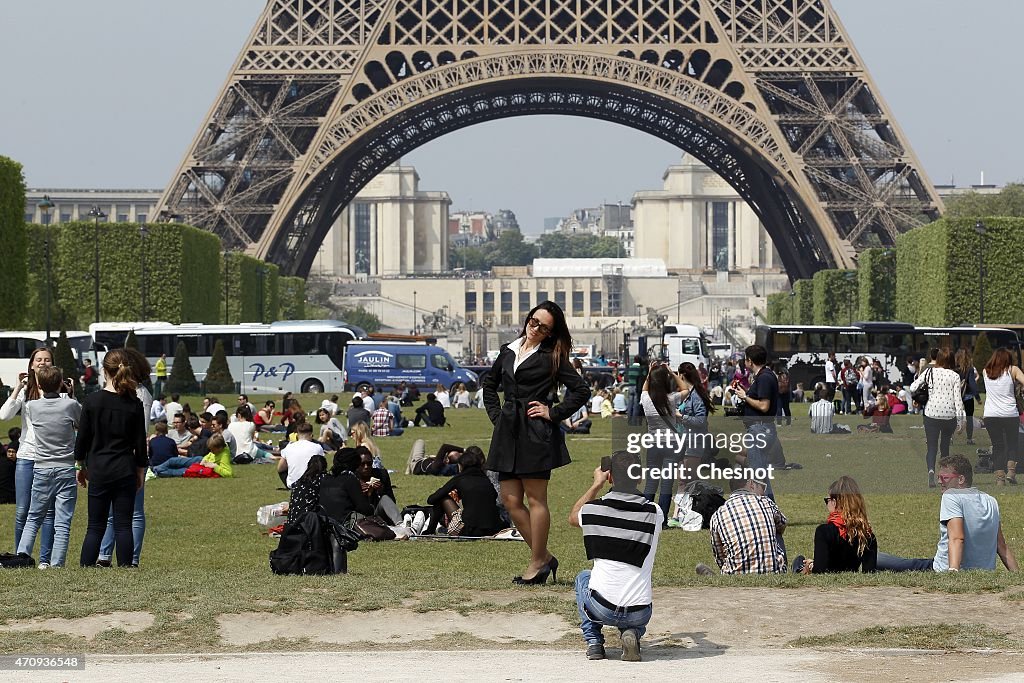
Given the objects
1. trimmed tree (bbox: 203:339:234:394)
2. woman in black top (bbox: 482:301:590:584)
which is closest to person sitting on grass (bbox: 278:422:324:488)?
woman in black top (bbox: 482:301:590:584)

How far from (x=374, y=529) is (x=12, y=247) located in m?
32.6

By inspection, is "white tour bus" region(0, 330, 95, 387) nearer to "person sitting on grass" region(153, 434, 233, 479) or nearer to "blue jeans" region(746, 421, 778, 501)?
"person sitting on grass" region(153, 434, 233, 479)

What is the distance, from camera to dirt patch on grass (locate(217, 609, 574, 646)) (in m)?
9.69

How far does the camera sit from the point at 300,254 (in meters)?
75.9

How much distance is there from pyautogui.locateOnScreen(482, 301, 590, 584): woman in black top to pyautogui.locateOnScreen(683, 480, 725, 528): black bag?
389 cm

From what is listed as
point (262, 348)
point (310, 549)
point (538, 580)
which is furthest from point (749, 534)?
point (262, 348)

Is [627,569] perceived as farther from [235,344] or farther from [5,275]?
[235,344]

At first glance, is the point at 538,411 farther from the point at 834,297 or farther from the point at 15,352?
the point at 834,297

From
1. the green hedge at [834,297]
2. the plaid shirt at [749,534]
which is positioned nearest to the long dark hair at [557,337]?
the plaid shirt at [749,534]

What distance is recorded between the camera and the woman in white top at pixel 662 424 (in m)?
12.6

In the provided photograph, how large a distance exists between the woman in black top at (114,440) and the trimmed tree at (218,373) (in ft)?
124

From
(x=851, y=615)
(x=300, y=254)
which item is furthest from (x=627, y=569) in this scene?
(x=300, y=254)

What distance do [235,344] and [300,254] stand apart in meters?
23.8

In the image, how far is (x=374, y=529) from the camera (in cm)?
1491
